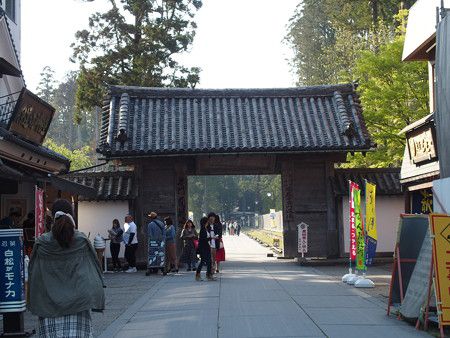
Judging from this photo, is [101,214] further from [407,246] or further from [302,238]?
[407,246]

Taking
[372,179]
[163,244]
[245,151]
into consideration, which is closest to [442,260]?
[163,244]

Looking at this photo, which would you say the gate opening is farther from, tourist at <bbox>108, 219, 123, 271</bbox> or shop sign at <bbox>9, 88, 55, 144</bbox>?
shop sign at <bbox>9, 88, 55, 144</bbox>

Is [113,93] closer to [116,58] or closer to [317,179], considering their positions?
[317,179]

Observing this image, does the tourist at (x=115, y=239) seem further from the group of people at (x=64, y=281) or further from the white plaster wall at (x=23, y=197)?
the group of people at (x=64, y=281)

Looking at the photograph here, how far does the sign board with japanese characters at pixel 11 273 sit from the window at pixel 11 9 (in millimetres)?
14921

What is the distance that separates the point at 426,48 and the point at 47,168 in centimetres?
1029

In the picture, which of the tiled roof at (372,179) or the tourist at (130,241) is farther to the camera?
the tiled roof at (372,179)

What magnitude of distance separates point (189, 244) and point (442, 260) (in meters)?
14.0

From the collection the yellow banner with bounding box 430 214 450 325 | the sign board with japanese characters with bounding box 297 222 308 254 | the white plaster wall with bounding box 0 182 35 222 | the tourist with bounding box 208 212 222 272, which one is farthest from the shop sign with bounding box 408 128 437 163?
the white plaster wall with bounding box 0 182 35 222

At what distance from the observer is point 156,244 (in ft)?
72.9

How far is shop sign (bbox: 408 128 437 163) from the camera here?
1705 centimetres

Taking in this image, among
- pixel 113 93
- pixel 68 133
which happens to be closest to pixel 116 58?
pixel 113 93

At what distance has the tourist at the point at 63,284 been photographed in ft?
23.1

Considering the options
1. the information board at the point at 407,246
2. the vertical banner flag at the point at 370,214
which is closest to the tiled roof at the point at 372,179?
the vertical banner flag at the point at 370,214
